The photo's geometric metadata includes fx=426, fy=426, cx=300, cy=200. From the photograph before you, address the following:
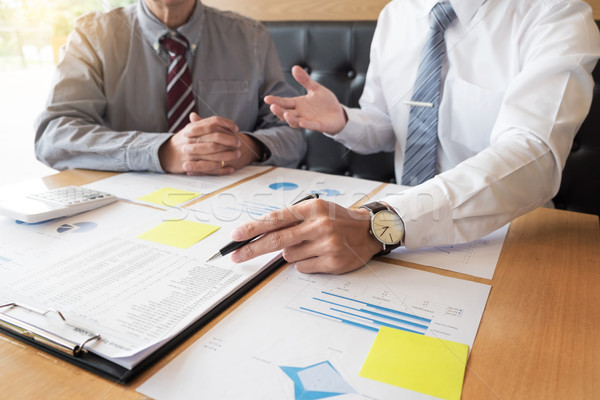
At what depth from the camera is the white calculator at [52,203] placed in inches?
27.2

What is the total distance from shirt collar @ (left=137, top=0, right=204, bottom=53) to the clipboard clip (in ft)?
3.03

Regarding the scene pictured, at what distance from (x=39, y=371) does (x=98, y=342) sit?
0.05 metres

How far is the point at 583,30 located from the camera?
0.87 meters

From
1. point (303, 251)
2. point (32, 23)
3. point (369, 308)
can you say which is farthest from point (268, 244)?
point (32, 23)

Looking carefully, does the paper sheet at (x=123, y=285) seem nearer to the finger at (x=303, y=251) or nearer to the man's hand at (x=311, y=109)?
the finger at (x=303, y=251)

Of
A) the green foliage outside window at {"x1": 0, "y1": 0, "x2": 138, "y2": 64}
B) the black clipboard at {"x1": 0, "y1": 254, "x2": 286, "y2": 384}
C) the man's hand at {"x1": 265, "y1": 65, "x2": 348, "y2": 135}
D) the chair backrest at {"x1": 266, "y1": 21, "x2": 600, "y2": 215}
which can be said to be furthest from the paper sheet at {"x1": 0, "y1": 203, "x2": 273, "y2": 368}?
the green foliage outside window at {"x1": 0, "y1": 0, "x2": 138, "y2": 64}

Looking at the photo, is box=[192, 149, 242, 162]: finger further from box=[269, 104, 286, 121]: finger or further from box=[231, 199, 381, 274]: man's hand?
box=[231, 199, 381, 274]: man's hand

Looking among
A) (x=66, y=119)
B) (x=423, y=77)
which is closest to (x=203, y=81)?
(x=66, y=119)

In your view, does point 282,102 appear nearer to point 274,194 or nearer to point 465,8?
point 274,194

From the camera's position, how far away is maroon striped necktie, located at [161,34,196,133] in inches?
47.3

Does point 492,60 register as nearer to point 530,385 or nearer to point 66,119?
point 530,385

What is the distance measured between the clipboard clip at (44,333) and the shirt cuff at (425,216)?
44 cm

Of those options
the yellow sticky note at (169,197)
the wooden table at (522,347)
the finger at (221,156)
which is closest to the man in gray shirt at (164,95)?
the finger at (221,156)

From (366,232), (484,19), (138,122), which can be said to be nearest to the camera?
(366,232)
